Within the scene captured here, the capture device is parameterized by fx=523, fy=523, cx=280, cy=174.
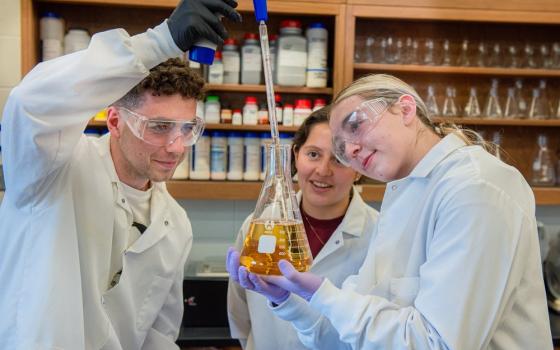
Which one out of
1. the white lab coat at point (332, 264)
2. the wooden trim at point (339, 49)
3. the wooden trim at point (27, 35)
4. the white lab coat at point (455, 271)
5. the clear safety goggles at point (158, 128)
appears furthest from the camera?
the wooden trim at point (339, 49)

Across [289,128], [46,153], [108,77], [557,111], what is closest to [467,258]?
[108,77]

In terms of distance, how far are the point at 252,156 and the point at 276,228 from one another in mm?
1468

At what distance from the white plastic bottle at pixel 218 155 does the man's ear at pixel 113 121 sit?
109cm

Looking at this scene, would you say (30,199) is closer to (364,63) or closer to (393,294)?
(393,294)

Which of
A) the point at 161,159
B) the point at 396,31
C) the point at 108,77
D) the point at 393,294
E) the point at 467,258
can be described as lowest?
the point at 393,294

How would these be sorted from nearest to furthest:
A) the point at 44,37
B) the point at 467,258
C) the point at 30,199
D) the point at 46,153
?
the point at 467,258
the point at 46,153
the point at 30,199
the point at 44,37

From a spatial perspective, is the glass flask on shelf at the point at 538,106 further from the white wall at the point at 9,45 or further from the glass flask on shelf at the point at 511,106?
the white wall at the point at 9,45

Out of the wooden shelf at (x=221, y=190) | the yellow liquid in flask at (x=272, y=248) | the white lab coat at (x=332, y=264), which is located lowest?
the white lab coat at (x=332, y=264)

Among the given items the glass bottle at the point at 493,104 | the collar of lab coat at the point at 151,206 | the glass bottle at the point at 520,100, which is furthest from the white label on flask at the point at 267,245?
the glass bottle at the point at 520,100

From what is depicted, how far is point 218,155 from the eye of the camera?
8.11ft

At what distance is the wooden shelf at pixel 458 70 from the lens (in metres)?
2.43

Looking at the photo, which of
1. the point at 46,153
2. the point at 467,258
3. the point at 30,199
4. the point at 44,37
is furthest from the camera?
the point at 44,37

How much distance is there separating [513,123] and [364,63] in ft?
2.52

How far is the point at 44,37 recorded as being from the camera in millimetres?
2363
